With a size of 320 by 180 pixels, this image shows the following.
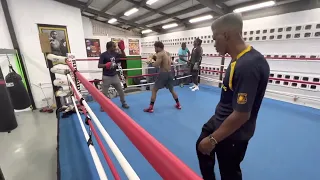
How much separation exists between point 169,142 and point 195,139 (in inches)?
14.6

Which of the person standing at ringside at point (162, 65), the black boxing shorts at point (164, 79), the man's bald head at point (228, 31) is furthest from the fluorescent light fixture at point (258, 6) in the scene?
the man's bald head at point (228, 31)

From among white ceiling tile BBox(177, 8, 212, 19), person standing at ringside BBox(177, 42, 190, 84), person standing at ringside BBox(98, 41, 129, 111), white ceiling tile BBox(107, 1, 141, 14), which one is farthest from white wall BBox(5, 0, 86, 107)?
white ceiling tile BBox(177, 8, 212, 19)

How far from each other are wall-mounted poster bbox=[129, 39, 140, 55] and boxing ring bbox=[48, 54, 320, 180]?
6.69 m

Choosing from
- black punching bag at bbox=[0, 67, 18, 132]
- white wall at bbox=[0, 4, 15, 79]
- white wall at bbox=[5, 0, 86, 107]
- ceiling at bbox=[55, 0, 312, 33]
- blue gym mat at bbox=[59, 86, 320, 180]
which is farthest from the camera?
ceiling at bbox=[55, 0, 312, 33]

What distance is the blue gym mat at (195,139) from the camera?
1591mm

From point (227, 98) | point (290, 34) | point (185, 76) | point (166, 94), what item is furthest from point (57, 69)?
point (290, 34)

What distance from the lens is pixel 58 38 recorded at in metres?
4.62

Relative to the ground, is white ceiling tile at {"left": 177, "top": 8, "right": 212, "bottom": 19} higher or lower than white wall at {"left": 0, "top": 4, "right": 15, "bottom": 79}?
higher

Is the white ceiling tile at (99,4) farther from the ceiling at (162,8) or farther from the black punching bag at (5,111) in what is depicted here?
the black punching bag at (5,111)

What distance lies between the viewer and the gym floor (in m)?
1.83

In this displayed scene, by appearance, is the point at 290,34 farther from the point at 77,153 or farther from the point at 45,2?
the point at 45,2

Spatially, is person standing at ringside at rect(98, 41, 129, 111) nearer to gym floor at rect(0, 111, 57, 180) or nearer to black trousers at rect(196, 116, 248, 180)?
gym floor at rect(0, 111, 57, 180)

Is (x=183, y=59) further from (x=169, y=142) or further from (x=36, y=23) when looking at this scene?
(x=36, y=23)

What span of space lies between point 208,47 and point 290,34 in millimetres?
2596
